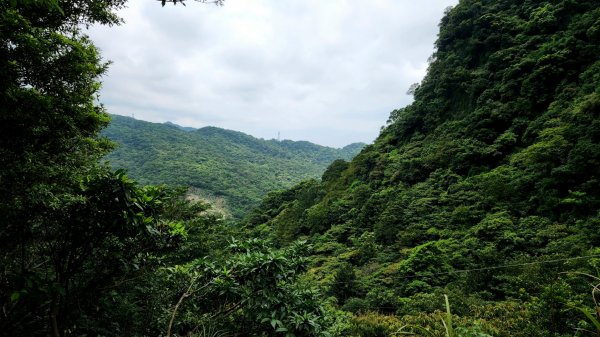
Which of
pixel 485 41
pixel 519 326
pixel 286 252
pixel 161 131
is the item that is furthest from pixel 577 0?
pixel 161 131

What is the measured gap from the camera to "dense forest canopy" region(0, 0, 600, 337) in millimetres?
2955

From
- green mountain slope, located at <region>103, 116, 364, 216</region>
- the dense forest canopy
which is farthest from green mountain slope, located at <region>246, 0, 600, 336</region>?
green mountain slope, located at <region>103, 116, 364, 216</region>

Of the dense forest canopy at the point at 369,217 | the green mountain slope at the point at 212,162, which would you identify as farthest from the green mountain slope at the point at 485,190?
the green mountain slope at the point at 212,162

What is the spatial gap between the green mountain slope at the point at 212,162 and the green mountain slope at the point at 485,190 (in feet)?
110

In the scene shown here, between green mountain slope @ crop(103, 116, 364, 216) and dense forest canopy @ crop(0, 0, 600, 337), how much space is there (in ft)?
117

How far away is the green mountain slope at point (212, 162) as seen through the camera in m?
68.0

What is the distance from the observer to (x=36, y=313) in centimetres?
300

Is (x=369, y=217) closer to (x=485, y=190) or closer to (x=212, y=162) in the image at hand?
(x=485, y=190)

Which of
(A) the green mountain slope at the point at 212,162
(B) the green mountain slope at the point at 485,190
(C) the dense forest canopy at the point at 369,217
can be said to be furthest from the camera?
(A) the green mountain slope at the point at 212,162

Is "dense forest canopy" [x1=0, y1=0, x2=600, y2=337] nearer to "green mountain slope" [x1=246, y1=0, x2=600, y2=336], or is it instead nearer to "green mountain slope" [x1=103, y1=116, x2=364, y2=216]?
"green mountain slope" [x1=246, y1=0, x2=600, y2=336]

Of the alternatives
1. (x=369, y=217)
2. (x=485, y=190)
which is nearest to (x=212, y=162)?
(x=369, y=217)

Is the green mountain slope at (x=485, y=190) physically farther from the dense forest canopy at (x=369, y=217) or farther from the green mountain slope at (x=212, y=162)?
the green mountain slope at (x=212, y=162)

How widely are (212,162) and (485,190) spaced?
8051 centimetres

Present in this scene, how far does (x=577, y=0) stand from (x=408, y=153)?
13134 millimetres
